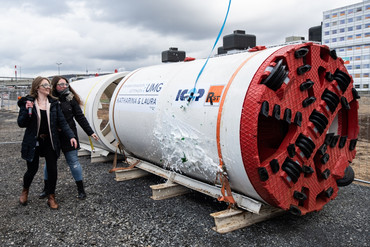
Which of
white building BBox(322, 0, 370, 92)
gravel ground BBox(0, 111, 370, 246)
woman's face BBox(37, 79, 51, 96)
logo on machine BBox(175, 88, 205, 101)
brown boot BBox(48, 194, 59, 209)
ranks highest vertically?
white building BBox(322, 0, 370, 92)

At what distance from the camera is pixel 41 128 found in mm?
4379

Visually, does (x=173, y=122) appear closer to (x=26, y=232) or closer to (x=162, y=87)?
(x=162, y=87)

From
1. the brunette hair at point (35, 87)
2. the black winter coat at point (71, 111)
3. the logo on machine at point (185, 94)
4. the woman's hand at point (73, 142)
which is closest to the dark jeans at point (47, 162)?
the woman's hand at point (73, 142)

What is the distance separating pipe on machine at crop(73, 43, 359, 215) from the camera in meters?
3.30

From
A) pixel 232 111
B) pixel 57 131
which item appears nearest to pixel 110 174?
pixel 57 131

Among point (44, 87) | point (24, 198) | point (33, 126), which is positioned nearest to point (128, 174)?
point (24, 198)

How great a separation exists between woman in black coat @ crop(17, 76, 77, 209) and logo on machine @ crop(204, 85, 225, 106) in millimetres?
2025

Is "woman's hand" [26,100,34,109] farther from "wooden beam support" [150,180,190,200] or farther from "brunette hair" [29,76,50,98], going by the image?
"wooden beam support" [150,180,190,200]

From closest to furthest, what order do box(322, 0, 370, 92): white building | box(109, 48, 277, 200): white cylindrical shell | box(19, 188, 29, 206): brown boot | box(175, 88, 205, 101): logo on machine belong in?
box(109, 48, 277, 200): white cylindrical shell → box(175, 88, 205, 101): logo on machine → box(19, 188, 29, 206): brown boot → box(322, 0, 370, 92): white building

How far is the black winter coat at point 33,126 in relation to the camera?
423 cm

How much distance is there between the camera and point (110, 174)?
6223mm

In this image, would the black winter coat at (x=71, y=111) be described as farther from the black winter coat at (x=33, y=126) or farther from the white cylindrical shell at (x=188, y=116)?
the white cylindrical shell at (x=188, y=116)

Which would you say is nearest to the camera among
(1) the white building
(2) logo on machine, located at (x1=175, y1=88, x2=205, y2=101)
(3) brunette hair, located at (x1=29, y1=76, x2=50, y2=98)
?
(2) logo on machine, located at (x1=175, y1=88, x2=205, y2=101)

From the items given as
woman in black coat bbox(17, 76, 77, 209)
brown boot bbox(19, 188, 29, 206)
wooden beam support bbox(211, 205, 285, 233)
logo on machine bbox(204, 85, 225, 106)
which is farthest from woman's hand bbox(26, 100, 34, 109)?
wooden beam support bbox(211, 205, 285, 233)
